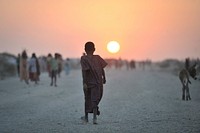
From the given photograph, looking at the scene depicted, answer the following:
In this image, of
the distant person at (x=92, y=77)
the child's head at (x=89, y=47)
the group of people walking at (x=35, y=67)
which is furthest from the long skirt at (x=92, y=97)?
the group of people walking at (x=35, y=67)

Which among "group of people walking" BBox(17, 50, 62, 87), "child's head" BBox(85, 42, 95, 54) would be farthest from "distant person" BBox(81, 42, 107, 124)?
"group of people walking" BBox(17, 50, 62, 87)

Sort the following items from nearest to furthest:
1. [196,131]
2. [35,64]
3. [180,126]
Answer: [196,131], [180,126], [35,64]

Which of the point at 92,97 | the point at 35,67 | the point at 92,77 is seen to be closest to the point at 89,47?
the point at 92,77

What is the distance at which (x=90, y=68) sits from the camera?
39.6 ft

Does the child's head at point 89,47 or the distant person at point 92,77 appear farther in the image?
the child's head at point 89,47

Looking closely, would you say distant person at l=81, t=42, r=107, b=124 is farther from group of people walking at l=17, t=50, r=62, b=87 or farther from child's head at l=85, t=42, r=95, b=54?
group of people walking at l=17, t=50, r=62, b=87

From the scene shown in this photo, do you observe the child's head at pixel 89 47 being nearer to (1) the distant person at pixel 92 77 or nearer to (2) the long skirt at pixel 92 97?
(1) the distant person at pixel 92 77

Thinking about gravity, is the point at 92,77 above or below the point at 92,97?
above

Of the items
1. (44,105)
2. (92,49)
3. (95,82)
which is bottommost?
(44,105)

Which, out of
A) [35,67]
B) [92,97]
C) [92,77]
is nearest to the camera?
[92,97]

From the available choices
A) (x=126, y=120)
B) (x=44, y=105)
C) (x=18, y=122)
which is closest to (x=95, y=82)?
(x=126, y=120)

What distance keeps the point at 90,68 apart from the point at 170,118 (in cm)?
284

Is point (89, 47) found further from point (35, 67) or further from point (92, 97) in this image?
point (35, 67)

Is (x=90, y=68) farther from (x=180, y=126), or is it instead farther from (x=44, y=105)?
(x=44, y=105)
